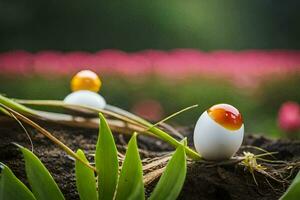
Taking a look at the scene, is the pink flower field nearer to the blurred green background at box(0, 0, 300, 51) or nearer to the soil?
the soil

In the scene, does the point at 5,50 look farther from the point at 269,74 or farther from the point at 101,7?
the point at 269,74

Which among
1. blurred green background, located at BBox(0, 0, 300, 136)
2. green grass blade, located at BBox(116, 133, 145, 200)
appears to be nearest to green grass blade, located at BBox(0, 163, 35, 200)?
green grass blade, located at BBox(116, 133, 145, 200)

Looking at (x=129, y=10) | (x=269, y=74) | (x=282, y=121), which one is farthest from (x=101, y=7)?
(x=282, y=121)

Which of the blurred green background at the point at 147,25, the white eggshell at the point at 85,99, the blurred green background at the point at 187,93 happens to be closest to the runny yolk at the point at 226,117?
the white eggshell at the point at 85,99

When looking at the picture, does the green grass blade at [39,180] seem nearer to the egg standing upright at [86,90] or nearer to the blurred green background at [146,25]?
the egg standing upright at [86,90]

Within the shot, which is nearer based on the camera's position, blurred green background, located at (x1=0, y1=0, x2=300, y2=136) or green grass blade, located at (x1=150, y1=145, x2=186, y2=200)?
green grass blade, located at (x1=150, y1=145, x2=186, y2=200)

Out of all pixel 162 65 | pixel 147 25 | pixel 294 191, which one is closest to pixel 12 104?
pixel 294 191

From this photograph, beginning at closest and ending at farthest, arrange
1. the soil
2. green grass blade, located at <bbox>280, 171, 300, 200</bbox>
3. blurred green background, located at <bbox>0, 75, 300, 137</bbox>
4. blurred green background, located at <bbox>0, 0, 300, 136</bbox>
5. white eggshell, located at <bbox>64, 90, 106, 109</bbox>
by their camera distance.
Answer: green grass blade, located at <bbox>280, 171, 300, 200</bbox>
the soil
white eggshell, located at <bbox>64, 90, 106, 109</bbox>
blurred green background, located at <bbox>0, 75, 300, 137</bbox>
blurred green background, located at <bbox>0, 0, 300, 136</bbox>
